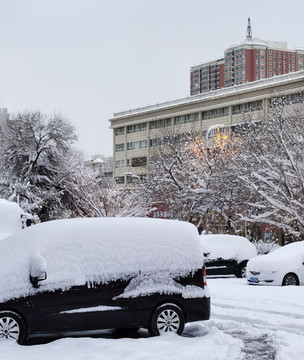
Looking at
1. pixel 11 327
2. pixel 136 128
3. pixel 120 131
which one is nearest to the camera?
pixel 11 327

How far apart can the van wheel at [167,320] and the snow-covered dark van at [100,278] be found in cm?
2

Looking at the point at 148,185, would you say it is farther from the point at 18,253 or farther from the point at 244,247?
the point at 18,253

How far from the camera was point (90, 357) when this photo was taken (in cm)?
880

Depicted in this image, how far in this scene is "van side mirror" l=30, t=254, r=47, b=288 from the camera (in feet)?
32.6

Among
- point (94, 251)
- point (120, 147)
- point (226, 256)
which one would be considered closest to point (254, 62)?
point (120, 147)

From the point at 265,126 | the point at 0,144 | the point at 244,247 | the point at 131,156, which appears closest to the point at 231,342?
the point at 244,247

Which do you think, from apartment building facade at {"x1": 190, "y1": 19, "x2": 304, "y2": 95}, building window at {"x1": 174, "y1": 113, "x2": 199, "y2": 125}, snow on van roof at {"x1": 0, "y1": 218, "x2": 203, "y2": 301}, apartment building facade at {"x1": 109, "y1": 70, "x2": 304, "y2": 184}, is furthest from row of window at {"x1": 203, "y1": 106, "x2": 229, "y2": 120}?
snow on van roof at {"x1": 0, "y1": 218, "x2": 203, "y2": 301}

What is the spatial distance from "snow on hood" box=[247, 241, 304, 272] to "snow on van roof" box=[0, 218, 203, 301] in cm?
933

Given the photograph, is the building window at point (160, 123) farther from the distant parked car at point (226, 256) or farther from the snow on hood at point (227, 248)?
the distant parked car at point (226, 256)

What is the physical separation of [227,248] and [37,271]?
49.9 ft

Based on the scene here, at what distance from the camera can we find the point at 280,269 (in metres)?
19.7

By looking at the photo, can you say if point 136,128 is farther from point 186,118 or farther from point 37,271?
point 37,271

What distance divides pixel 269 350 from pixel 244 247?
49.5ft

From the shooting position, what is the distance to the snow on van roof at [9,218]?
1956 centimetres
